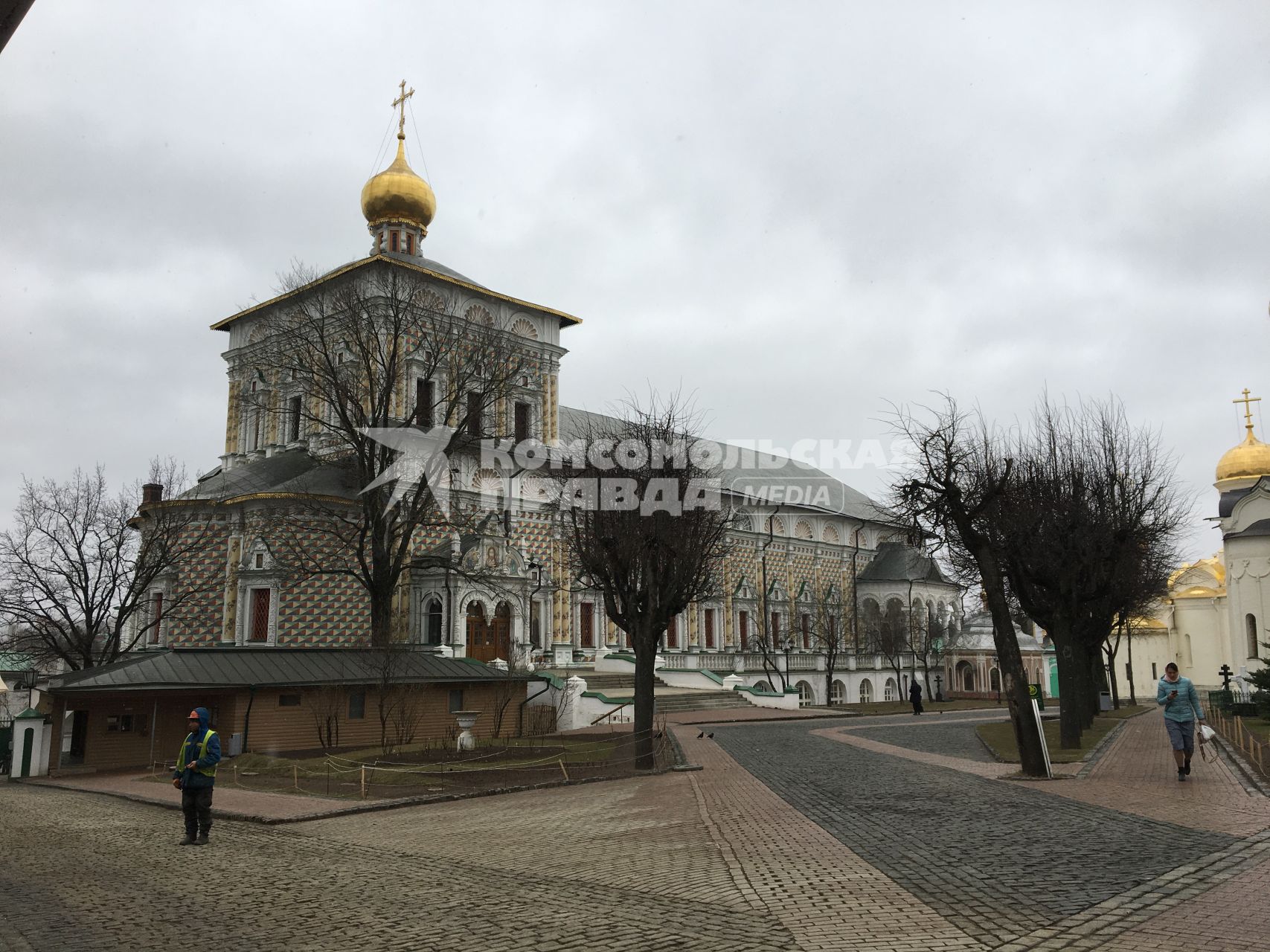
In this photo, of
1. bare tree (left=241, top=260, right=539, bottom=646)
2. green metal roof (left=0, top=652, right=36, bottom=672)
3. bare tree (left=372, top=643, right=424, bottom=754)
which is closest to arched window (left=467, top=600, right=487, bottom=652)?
bare tree (left=241, top=260, right=539, bottom=646)

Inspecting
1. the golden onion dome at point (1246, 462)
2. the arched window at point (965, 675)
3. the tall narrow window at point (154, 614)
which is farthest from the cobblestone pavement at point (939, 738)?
the golden onion dome at point (1246, 462)

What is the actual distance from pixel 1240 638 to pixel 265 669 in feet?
152

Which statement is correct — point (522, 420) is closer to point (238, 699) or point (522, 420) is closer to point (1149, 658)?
point (238, 699)

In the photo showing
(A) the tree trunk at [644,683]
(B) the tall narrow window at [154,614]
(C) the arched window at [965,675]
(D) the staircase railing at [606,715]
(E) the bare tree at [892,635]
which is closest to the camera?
(A) the tree trunk at [644,683]

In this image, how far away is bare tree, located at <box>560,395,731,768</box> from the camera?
1909cm

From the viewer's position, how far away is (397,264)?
35.7 m

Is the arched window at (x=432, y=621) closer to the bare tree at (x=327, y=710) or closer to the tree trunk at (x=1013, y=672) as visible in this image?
the bare tree at (x=327, y=710)

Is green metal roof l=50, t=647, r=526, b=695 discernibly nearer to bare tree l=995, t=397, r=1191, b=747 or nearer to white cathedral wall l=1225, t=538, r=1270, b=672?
bare tree l=995, t=397, r=1191, b=747

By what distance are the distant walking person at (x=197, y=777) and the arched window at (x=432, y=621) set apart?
24.7m

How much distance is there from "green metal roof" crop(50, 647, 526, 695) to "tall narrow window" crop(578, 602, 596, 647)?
15.9 meters

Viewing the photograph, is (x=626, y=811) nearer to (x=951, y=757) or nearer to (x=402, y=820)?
(x=402, y=820)

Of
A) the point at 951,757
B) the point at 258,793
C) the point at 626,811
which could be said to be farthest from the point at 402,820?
the point at 951,757

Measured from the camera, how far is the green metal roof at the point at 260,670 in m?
22.1

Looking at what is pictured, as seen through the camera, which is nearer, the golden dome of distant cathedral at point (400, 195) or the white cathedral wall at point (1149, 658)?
the golden dome of distant cathedral at point (400, 195)
